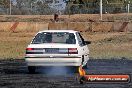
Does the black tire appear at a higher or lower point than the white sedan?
lower

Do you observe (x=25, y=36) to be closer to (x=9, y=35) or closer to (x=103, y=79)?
(x=9, y=35)

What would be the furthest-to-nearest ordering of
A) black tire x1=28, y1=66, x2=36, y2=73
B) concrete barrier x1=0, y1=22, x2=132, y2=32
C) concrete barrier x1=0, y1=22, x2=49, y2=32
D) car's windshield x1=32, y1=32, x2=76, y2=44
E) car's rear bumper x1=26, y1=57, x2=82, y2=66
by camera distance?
concrete barrier x1=0, y1=22, x2=49, y2=32, concrete barrier x1=0, y1=22, x2=132, y2=32, car's windshield x1=32, y1=32, x2=76, y2=44, black tire x1=28, y1=66, x2=36, y2=73, car's rear bumper x1=26, y1=57, x2=82, y2=66

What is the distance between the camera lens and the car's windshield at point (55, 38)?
21047 mm

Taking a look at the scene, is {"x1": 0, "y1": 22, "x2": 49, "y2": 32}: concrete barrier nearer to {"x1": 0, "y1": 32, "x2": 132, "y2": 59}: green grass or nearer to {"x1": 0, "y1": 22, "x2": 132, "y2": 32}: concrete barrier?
{"x1": 0, "y1": 22, "x2": 132, "y2": 32}: concrete barrier

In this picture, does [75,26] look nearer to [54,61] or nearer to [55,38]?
[55,38]

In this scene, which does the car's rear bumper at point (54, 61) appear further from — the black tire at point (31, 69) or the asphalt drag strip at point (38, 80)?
the asphalt drag strip at point (38, 80)

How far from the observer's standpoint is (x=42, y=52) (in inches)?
795

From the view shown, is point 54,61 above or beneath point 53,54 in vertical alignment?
beneath

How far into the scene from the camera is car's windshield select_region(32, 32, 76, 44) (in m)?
21.0

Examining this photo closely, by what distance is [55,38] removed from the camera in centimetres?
2139

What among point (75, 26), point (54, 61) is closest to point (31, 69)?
point (54, 61)

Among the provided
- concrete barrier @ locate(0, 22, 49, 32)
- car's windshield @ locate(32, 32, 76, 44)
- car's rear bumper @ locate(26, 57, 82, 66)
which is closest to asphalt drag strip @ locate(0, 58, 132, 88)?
car's rear bumper @ locate(26, 57, 82, 66)

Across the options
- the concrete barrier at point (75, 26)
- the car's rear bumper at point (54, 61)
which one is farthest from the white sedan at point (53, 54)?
the concrete barrier at point (75, 26)

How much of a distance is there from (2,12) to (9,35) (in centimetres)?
3879
